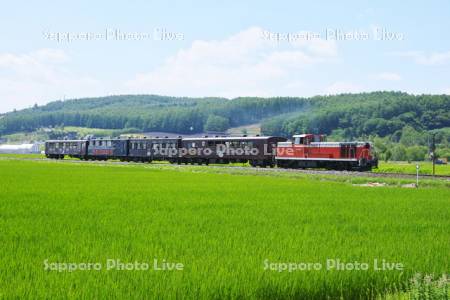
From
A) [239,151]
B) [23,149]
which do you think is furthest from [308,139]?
[23,149]

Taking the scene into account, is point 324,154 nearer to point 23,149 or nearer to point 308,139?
point 308,139

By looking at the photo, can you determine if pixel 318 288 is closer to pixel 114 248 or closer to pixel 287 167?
pixel 114 248

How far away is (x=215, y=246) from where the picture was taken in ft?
35.8

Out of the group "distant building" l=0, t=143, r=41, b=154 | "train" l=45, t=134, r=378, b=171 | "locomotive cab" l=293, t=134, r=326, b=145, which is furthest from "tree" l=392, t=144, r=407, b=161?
"distant building" l=0, t=143, r=41, b=154

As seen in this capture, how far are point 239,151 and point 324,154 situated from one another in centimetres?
1401

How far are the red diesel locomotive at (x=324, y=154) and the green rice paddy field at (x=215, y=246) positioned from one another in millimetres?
27786

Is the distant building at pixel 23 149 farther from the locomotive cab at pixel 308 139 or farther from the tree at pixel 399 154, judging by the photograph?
the locomotive cab at pixel 308 139

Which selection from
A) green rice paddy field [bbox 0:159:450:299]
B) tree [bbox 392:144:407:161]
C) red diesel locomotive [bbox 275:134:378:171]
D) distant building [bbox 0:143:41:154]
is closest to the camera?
green rice paddy field [bbox 0:159:450:299]

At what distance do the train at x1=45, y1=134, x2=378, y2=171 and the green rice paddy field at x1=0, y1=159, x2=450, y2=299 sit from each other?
28478 millimetres

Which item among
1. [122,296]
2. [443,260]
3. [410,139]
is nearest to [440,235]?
[443,260]

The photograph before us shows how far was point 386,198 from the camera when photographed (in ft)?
78.1

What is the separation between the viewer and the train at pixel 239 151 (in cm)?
4866

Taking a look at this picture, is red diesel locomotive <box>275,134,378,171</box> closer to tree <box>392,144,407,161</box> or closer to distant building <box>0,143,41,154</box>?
tree <box>392,144,407,161</box>

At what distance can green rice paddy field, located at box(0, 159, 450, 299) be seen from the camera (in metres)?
8.03
